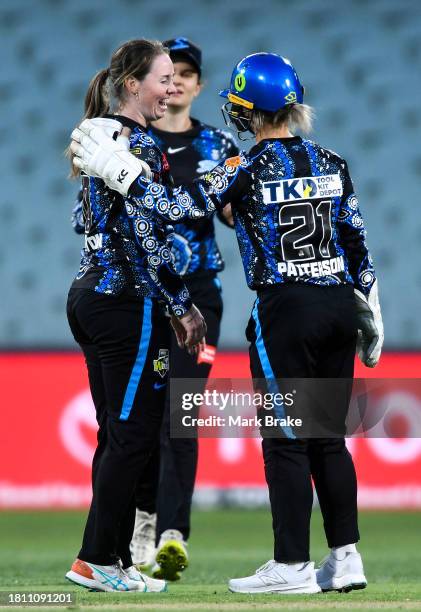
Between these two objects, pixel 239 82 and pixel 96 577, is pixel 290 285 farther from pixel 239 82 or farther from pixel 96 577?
pixel 96 577

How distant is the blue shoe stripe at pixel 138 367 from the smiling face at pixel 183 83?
1.81 metres

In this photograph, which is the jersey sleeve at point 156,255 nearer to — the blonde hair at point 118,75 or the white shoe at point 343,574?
the blonde hair at point 118,75

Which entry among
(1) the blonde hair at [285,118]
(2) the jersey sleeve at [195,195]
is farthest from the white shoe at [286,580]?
(1) the blonde hair at [285,118]

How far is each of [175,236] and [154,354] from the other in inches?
51.9

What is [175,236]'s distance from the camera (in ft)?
17.2

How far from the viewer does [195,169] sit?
216 inches

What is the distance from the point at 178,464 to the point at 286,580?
1.39 metres

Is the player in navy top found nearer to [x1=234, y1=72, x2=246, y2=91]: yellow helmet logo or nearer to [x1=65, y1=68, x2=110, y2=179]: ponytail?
[x1=65, y1=68, x2=110, y2=179]: ponytail

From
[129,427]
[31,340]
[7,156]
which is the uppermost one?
[7,156]

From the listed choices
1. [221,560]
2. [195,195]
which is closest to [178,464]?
[221,560]

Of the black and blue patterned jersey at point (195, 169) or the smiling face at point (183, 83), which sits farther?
the smiling face at point (183, 83)

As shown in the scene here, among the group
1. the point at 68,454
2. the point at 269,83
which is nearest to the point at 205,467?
the point at 68,454

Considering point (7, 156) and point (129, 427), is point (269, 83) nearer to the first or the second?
point (129, 427)

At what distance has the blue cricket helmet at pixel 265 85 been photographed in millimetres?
4051
